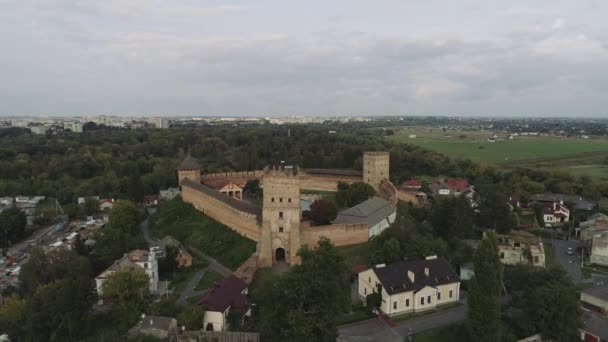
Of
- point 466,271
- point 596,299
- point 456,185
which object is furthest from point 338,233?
point 456,185

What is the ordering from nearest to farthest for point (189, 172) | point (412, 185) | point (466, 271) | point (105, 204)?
1. point (466, 271)
2. point (189, 172)
3. point (105, 204)
4. point (412, 185)

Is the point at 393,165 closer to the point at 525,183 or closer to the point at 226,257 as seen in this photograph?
the point at 525,183

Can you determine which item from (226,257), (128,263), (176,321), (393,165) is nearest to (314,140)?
(393,165)

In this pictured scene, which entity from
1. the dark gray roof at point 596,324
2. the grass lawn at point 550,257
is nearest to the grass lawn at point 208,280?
the dark gray roof at point 596,324

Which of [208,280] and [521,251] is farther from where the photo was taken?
[521,251]

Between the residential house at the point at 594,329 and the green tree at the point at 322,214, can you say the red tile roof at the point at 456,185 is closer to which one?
the green tree at the point at 322,214

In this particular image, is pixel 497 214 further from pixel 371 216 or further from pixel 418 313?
pixel 418 313

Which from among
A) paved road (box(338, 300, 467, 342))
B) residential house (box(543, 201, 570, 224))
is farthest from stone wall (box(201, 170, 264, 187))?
paved road (box(338, 300, 467, 342))
